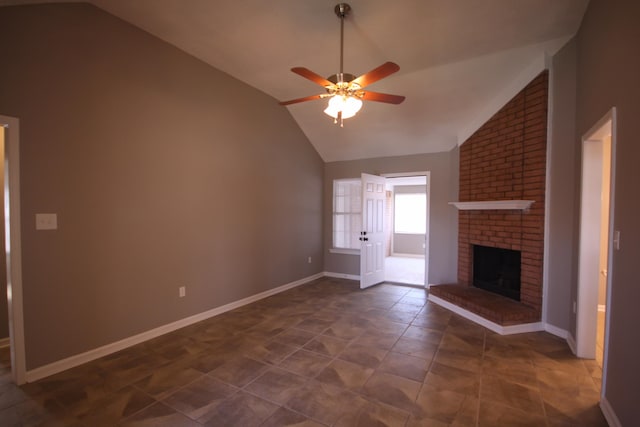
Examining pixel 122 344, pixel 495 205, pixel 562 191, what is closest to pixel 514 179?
pixel 495 205

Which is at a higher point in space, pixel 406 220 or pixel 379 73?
pixel 379 73

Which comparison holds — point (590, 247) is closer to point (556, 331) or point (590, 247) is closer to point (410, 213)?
point (556, 331)

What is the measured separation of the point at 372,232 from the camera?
17.8ft

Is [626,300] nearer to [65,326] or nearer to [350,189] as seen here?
[65,326]

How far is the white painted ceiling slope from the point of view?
2.61m

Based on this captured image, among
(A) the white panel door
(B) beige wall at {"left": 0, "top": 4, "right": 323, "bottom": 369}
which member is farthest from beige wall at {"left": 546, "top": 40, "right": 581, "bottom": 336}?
(B) beige wall at {"left": 0, "top": 4, "right": 323, "bottom": 369}

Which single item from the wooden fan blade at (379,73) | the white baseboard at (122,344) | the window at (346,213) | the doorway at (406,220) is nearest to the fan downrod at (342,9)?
the wooden fan blade at (379,73)

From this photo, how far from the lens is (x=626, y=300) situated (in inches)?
68.6

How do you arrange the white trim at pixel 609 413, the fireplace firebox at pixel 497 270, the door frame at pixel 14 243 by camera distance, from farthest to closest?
the fireplace firebox at pixel 497 270 → the door frame at pixel 14 243 → the white trim at pixel 609 413

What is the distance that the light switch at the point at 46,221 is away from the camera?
7.86 ft

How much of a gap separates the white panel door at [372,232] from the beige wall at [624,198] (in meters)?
3.40

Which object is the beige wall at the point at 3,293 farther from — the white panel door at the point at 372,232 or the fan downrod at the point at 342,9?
the white panel door at the point at 372,232

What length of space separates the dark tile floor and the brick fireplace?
1.01 m

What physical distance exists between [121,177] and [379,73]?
2.65m
